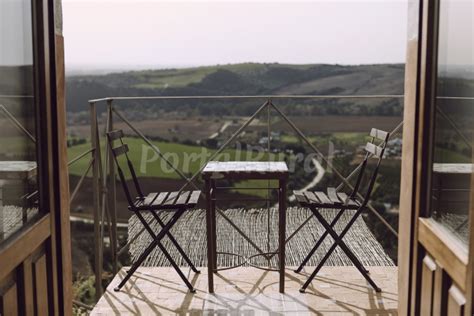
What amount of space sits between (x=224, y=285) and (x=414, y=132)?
1960 millimetres

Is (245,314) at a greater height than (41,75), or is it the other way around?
(41,75)

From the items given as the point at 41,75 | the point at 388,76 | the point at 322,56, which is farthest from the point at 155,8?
the point at 41,75

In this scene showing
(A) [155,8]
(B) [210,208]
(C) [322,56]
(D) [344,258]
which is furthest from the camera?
(A) [155,8]

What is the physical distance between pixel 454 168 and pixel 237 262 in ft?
7.76

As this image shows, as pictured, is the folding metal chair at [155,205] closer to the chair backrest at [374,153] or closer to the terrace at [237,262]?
the terrace at [237,262]

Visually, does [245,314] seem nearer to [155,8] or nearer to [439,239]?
[439,239]

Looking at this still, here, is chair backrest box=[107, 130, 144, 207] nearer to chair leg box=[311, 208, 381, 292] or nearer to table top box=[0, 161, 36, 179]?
chair leg box=[311, 208, 381, 292]

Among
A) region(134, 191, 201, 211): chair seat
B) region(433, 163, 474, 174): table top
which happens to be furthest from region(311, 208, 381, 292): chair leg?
region(433, 163, 474, 174): table top

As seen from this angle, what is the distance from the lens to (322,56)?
9.03 meters

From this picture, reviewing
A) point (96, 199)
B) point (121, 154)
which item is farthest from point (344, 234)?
point (96, 199)

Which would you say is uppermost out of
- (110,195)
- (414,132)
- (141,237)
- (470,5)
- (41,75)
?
(470,5)

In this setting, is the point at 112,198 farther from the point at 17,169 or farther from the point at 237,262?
the point at 17,169

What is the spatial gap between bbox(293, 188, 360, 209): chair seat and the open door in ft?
4.04

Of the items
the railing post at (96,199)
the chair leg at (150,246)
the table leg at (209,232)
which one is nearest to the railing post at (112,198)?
the railing post at (96,199)
